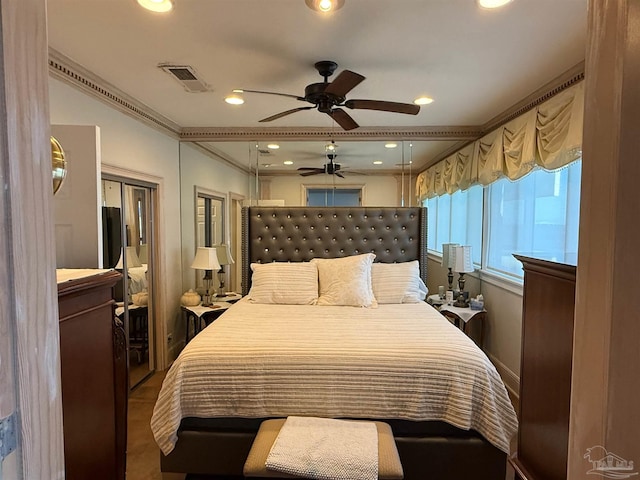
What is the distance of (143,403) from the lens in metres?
3.12

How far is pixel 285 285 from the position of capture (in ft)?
10.8

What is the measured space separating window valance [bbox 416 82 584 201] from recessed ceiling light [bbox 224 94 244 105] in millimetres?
2326

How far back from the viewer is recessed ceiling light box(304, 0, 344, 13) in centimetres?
171

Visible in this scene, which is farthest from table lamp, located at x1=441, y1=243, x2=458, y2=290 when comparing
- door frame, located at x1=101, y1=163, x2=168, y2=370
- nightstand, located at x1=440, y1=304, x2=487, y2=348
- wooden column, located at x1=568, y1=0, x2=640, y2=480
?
wooden column, located at x1=568, y1=0, x2=640, y2=480

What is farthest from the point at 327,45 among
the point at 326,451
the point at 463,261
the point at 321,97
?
the point at 463,261

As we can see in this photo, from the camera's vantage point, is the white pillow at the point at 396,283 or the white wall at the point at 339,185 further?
the white wall at the point at 339,185

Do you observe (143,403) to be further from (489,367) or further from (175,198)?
(489,367)

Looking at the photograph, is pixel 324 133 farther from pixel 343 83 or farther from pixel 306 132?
pixel 343 83

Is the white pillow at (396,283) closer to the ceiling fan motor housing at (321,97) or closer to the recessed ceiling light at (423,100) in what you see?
the recessed ceiling light at (423,100)

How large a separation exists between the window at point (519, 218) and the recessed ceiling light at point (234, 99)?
7.95 ft

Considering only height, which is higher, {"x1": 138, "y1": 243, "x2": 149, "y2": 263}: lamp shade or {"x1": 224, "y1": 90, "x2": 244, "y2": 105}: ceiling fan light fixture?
{"x1": 224, "y1": 90, "x2": 244, "y2": 105}: ceiling fan light fixture

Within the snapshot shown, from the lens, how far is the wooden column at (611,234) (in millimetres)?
599

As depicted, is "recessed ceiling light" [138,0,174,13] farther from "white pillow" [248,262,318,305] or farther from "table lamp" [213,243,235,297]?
"table lamp" [213,243,235,297]

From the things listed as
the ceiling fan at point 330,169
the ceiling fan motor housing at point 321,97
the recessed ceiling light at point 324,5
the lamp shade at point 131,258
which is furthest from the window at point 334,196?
the recessed ceiling light at point 324,5
